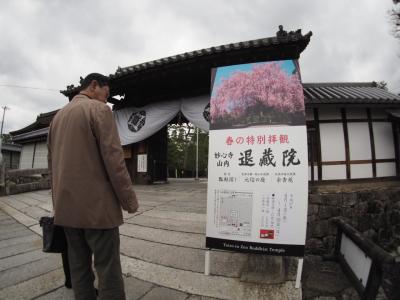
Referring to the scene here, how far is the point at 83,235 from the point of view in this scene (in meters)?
A: 2.04

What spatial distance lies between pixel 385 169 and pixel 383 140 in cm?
94

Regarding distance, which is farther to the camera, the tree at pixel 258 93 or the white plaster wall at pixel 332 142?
the white plaster wall at pixel 332 142

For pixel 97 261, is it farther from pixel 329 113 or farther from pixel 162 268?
pixel 329 113

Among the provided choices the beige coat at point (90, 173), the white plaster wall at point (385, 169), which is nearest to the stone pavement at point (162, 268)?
the beige coat at point (90, 173)

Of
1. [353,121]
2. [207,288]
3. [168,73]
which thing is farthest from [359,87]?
[207,288]

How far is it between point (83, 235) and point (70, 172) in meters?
0.56

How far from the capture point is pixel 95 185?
6.22 ft

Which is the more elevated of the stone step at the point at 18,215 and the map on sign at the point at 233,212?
→ the map on sign at the point at 233,212

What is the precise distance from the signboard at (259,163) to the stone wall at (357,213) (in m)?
4.71

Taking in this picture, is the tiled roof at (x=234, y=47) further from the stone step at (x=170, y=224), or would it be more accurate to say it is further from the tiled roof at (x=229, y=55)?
the stone step at (x=170, y=224)

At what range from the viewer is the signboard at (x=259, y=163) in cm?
256

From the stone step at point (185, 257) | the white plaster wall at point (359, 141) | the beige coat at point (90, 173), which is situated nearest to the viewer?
the beige coat at point (90, 173)

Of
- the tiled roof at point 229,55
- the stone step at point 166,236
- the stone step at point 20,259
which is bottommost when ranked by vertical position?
the stone step at point 20,259

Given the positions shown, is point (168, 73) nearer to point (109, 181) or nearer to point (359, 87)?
point (109, 181)
